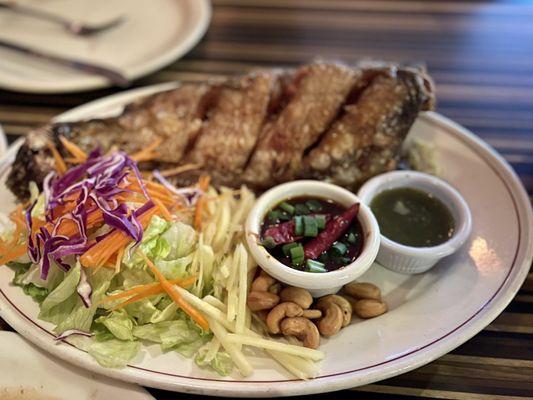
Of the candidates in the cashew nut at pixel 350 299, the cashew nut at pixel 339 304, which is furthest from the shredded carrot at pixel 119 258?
the cashew nut at pixel 350 299

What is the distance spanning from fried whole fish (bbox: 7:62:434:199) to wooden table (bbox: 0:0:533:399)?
3.65 feet

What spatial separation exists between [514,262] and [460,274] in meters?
0.29

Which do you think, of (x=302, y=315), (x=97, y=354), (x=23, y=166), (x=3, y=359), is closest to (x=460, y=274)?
(x=302, y=315)

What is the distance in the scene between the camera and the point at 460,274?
2.86 metres

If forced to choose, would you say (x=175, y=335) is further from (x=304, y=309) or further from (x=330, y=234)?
(x=330, y=234)

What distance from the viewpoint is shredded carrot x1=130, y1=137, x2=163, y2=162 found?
327cm

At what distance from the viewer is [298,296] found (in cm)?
257

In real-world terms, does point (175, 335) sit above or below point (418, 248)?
below

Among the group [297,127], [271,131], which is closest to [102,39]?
[271,131]

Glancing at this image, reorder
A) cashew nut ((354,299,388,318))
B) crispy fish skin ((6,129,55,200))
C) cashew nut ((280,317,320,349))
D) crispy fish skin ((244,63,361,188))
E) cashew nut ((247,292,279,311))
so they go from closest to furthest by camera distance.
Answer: cashew nut ((280,317,320,349)) < cashew nut ((247,292,279,311)) < cashew nut ((354,299,388,318)) < crispy fish skin ((6,129,55,200)) < crispy fish skin ((244,63,361,188))

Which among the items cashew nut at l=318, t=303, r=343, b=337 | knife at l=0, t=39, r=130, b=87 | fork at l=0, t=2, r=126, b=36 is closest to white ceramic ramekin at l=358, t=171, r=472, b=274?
cashew nut at l=318, t=303, r=343, b=337

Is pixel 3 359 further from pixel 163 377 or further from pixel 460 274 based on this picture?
pixel 460 274

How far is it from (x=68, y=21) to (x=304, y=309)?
4.06 m

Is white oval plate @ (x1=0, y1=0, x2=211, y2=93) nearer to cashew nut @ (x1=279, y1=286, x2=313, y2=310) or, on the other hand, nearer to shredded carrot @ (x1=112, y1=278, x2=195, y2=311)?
shredded carrot @ (x1=112, y1=278, x2=195, y2=311)
